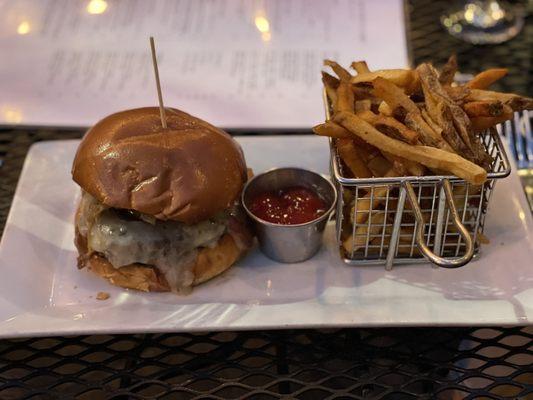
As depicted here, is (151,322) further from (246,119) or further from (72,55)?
(72,55)

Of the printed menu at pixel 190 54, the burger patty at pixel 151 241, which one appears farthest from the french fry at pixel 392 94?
the printed menu at pixel 190 54

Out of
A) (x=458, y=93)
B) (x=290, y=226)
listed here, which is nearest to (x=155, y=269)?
(x=290, y=226)

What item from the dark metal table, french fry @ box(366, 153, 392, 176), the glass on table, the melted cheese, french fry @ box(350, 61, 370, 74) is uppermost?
the glass on table

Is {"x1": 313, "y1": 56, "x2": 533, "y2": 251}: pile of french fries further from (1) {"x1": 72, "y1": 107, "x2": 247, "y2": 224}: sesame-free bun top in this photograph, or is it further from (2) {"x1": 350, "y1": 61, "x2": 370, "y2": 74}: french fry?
(1) {"x1": 72, "y1": 107, "x2": 247, "y2": 224}: sesame-free bun top

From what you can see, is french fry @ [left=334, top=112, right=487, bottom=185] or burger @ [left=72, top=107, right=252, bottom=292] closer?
french fry @ [left=334, top=112, right=487, bottom=185]

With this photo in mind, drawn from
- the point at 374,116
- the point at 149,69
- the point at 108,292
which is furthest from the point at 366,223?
the point at 149,69

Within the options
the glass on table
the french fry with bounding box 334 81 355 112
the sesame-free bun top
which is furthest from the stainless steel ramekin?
the glass on table
